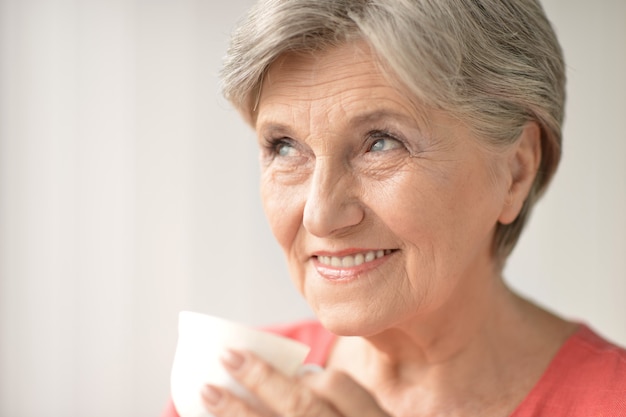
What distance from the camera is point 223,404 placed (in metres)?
1.34

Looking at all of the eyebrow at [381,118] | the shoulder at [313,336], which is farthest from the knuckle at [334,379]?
the shoulder at [313,336]

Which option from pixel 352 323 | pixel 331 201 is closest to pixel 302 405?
pixel 352 323

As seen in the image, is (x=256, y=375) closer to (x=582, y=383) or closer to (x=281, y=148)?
(x=281, y=148)

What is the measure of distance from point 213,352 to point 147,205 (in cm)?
227

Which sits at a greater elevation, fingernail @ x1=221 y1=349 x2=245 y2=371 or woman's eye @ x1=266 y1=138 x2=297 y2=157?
woman's eye @ x1=266 y1=138 x2=297 y2=157

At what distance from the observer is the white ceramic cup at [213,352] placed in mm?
1354

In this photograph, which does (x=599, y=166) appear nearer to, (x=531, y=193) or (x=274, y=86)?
(x=531, y=193)

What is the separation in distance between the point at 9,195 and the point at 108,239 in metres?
0.45

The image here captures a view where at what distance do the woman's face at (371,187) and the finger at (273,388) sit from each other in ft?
0.86

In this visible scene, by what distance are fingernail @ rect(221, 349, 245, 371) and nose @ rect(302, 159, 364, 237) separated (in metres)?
0.31

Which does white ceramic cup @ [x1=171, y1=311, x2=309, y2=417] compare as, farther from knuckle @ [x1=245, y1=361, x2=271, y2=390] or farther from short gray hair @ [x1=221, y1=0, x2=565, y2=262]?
short gray hair @ [x1=221, y1=0, x2=565, y2=262]

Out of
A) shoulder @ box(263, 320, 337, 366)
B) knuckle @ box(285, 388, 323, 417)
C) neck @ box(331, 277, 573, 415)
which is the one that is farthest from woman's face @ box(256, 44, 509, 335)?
shoulder @ box(263, 320, 337, 366)

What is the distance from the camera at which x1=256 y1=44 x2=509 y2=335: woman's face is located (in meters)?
1.52

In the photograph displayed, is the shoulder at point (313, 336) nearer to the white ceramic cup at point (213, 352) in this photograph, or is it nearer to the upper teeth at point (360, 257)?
the upper teeth at point (360, 257)
